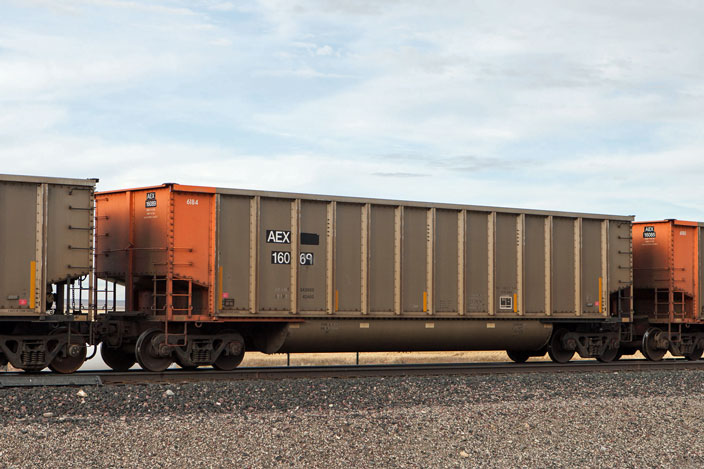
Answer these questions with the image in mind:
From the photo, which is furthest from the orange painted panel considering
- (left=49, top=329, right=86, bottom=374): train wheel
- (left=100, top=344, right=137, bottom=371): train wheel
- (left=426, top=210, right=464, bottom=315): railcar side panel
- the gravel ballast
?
(left=426, top=210, right=464, bottom=315): railcar side panel

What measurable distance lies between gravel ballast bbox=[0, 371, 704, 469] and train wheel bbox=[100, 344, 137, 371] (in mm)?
3650

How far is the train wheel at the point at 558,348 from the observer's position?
18.5 m

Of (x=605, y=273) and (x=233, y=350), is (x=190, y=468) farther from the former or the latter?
(x=605, y=273)

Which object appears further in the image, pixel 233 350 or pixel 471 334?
pixel 471 334

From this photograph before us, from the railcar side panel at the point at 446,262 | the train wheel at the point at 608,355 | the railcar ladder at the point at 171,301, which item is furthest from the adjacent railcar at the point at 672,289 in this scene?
the railcar ladder at the point at 171,301

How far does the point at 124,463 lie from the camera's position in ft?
24.9

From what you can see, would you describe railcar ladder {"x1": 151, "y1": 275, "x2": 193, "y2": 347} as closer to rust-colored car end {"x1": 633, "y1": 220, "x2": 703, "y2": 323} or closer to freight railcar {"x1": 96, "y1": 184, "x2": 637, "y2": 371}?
freight railcar {"x1": 96, "y1": 184, "x2": 637, "y2": 371}

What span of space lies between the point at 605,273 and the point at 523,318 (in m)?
2.88

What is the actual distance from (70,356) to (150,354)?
4.69ft

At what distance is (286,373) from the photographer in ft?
46.4

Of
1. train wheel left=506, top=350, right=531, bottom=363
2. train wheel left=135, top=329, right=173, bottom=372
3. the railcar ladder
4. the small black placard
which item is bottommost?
train wheel left=506, top=350, right=531, bottom=363

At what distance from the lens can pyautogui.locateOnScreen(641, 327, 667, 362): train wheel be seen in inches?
762

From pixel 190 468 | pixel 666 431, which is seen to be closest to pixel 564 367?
pixel 666 431

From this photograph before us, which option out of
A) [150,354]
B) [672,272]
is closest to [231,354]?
[150,354]
